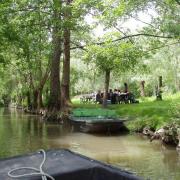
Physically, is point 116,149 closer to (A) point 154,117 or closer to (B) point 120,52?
(A) point 154,117

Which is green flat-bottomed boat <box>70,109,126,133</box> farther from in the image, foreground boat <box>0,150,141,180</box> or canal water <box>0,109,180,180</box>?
foreground boat <box>0,150,141,180</box>

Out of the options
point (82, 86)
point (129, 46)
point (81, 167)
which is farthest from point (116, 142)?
point (82, 86)

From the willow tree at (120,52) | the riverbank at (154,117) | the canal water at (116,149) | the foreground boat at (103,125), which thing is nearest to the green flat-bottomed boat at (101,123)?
the foreground boat at (103,125)

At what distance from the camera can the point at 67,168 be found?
489cm

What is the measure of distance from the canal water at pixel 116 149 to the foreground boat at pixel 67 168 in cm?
643

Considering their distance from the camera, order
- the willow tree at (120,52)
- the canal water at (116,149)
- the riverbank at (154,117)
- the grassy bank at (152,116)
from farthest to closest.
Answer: the willow tree at (120,52) < the grassy bank at (152,116) < the riverbank at (154,117) < the canal water at (116,149)

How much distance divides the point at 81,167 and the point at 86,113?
68.7 ft

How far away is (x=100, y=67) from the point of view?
91.4 feet

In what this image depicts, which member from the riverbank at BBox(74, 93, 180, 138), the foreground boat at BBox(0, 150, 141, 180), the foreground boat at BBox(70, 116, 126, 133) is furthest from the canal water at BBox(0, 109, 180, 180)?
the foreground boat at BBox(0, 150, 141, 180)

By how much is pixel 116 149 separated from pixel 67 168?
12.1m

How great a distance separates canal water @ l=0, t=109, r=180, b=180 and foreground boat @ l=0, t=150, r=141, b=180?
6.43 metres

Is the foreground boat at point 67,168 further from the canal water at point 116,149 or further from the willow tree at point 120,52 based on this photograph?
the willow tree at point 120,52

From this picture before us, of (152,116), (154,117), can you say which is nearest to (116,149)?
(154,117)

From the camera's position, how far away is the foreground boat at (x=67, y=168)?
186 inches
